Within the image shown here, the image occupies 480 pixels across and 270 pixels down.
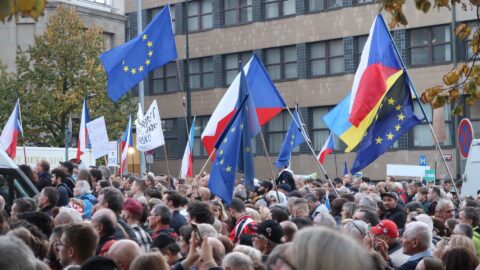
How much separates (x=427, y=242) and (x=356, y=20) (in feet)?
111

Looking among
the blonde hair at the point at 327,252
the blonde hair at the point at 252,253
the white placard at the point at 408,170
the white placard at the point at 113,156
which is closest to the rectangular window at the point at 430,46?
the white placard at the point at 408,170

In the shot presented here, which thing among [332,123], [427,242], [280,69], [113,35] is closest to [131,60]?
[332,123]

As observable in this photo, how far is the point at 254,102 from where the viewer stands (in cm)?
A: 1596

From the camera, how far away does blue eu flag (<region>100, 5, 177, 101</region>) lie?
17.6m

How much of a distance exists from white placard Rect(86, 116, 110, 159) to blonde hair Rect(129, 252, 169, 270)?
51.1 feet

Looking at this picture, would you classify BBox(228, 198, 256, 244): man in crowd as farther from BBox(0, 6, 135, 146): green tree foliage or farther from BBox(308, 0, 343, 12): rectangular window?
BBox(308, 0, 343, 12): rectangular window

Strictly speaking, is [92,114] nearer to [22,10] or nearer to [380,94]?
[380,94]

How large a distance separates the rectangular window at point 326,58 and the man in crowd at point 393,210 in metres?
30.0

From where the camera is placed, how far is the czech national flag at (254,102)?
15.6m

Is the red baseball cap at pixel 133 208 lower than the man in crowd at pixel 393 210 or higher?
higher

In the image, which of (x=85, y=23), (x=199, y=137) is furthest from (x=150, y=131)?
(x=85, y=23)

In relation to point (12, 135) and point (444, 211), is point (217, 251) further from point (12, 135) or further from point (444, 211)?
point (12, 135)

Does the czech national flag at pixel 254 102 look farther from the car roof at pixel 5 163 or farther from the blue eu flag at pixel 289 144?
the blue eu flag at pixel 289 144

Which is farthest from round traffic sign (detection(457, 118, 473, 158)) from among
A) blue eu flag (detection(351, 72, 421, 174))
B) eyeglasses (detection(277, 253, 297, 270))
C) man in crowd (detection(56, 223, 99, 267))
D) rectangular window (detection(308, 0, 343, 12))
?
rectangular window (detection(308, 0, 343, 12))
